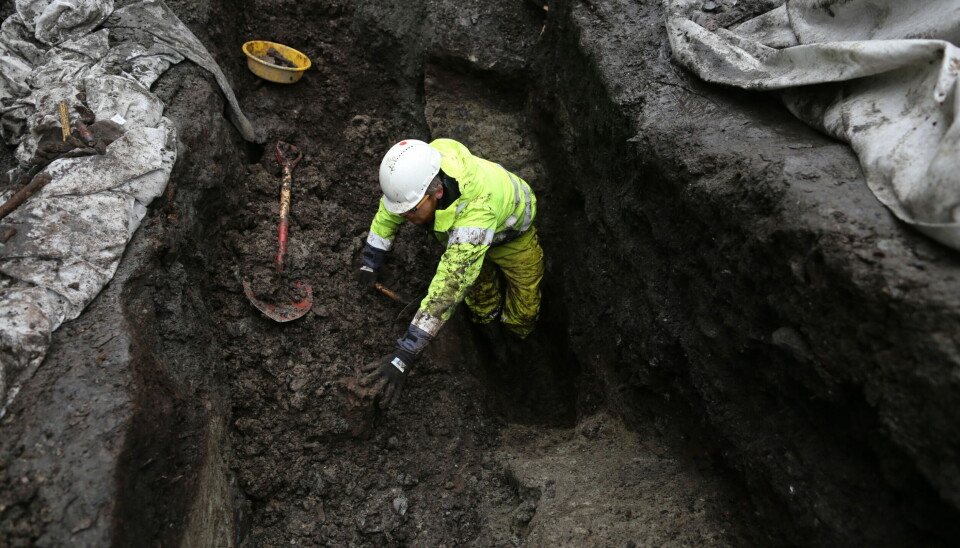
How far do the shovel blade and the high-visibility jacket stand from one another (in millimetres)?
679

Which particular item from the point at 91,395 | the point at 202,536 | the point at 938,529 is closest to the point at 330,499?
the point at 202,536

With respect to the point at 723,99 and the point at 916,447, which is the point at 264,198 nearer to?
the point at 723,99

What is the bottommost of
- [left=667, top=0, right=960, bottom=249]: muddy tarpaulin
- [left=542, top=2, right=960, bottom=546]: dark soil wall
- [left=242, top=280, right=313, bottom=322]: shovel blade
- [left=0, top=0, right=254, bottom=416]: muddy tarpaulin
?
[left=242, top=280, right=313, bottom=322]: shovel blade

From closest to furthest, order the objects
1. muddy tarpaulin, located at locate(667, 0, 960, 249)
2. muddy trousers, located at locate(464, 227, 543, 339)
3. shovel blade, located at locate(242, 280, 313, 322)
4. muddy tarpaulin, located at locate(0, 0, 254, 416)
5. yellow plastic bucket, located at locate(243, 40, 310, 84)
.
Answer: muddy tarpaulin, located at locate(667, 0, 960, 249), muddy tarpaulin, located at locate(0, 0, 254, 416), shovel blade, located at locate(242, 280, 313, 322), muddy trousers, located at locate(464, 227, 543, 339), yellow plastic bucket, located at locate(243, 40, 310, 84)

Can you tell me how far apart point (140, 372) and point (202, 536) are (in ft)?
2.73

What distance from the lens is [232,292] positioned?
11.9 ft

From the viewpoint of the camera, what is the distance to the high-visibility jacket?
10.4ft

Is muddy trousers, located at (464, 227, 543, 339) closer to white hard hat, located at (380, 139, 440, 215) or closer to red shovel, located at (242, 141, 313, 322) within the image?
white hard hat, located at (380, 139, 440, 215)

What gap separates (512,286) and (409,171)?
1494 millimetres

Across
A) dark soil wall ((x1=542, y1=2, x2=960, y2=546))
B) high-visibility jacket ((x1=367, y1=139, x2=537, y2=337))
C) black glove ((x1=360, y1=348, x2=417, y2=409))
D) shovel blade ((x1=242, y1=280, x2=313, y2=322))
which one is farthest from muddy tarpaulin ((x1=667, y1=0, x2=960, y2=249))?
shovel blade ((x1=242, y1=280, x2=313, y2=322))

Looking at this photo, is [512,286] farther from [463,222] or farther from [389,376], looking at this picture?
[389,376]

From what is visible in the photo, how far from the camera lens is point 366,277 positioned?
3914 millimetres

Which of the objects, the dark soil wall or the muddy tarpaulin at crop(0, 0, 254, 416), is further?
the muddy tarpaulin at crop(0, 0, 254, 416)

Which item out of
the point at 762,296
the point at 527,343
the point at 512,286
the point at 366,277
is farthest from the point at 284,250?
the point at 762,296
